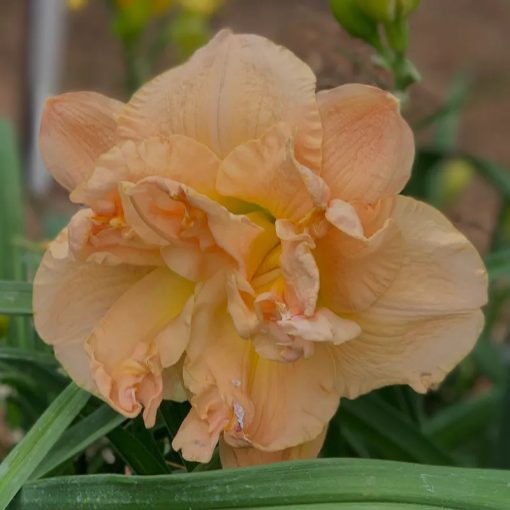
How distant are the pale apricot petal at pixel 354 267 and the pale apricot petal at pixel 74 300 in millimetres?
83

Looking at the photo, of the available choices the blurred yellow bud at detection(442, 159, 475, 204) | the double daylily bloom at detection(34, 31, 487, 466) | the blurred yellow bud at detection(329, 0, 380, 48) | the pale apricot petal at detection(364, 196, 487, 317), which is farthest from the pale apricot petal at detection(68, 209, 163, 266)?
the blurred yellow bud at detection(442, 159, 475, 204)

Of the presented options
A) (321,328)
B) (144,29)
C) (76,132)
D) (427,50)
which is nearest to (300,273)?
(321,328)

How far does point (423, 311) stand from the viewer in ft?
1.30

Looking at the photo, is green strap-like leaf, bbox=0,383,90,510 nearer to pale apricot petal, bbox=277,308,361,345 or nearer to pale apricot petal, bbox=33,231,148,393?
pale apricot petal, bbox=33,231,148,393

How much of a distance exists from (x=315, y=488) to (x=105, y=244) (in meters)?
0.13

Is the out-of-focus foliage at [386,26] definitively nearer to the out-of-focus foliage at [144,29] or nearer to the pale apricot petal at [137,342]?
the pale apricot petal at [137,342]

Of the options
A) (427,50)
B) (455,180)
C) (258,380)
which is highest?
(258,380)

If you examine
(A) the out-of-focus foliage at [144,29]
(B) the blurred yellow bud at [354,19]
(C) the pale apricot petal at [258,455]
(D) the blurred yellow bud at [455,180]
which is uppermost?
(B) the blurred yellow bud at [354,19]

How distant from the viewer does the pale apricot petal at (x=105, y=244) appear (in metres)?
0.39

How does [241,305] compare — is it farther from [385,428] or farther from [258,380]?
[385,428]

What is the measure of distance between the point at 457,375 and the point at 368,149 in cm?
Answer: 58

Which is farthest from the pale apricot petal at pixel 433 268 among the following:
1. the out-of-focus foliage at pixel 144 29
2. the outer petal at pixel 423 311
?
the out-of-focus foliage at pixel 144 29

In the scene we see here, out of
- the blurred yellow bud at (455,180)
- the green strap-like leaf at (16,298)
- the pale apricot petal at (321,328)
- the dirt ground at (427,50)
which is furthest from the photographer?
the dirt ground at (427,50)

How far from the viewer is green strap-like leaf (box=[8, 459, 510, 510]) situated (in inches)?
14.8
